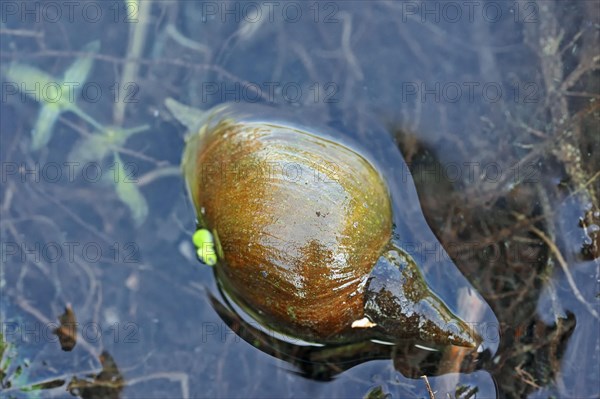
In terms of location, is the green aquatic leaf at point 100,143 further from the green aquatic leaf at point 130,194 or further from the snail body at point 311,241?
the snail body at point 311,241

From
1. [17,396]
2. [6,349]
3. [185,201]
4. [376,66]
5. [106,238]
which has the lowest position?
[17,396]

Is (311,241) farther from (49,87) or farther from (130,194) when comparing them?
(49,87)

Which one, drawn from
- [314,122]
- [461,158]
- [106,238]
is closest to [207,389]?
[106,238]

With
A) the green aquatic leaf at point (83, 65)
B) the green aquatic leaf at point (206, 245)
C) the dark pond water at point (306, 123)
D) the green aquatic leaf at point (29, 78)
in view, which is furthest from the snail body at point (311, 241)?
the green aquatic leaf at point (29, 78)

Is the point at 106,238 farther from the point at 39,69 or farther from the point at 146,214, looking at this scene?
the point at 39,69

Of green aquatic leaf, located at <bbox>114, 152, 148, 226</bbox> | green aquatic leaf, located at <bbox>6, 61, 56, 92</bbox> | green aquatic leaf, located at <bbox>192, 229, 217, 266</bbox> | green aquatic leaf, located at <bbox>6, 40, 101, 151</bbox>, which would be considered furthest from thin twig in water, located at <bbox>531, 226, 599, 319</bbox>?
green aquatic leaf, located at <bbox>6, 61, 56, 92</bbox>

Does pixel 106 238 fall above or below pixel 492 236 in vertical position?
below
